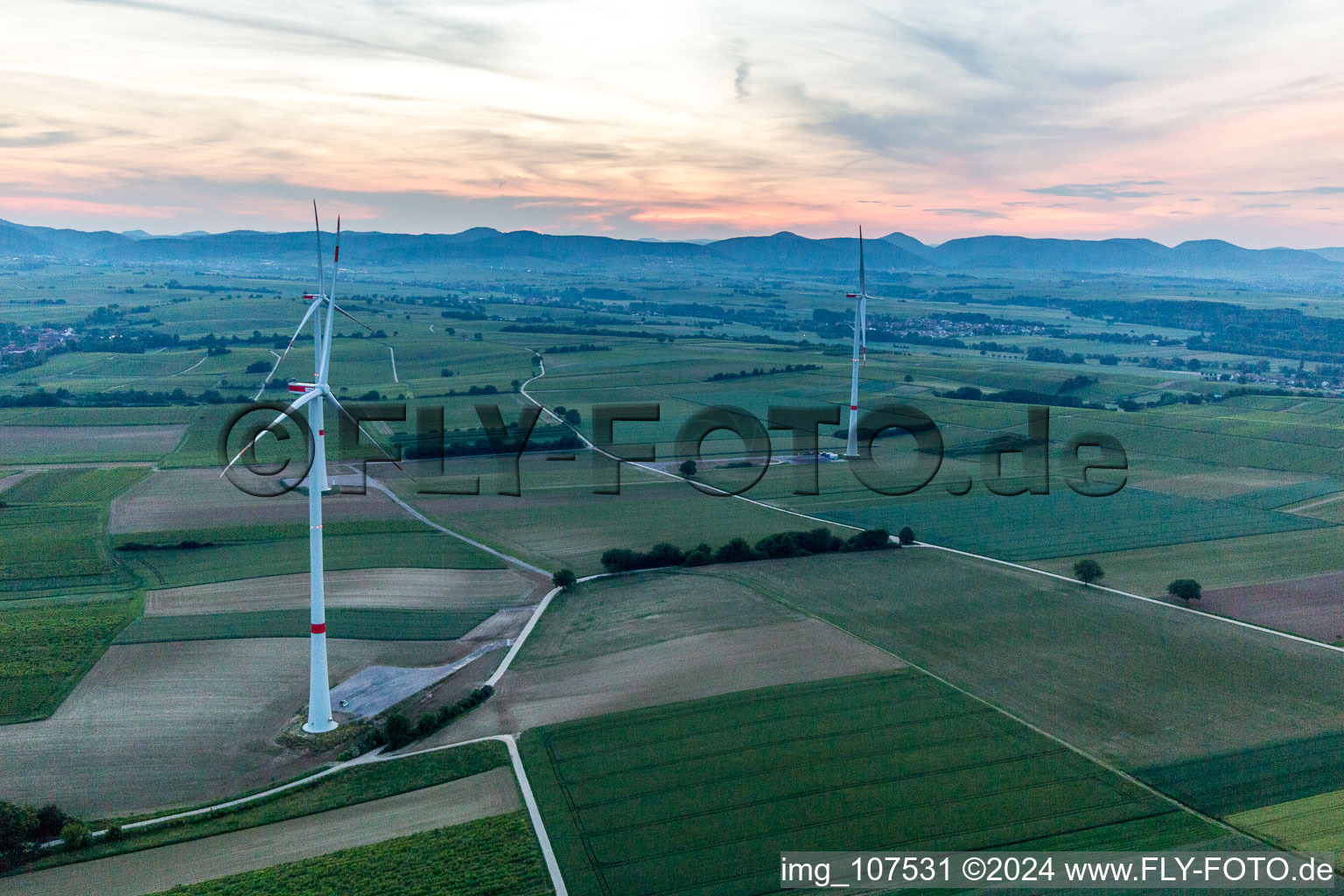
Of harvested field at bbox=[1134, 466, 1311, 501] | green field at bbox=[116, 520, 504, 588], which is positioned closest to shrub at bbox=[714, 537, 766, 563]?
green field at bbox=[116, 520, 504, 588]

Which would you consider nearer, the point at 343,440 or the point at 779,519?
→ the point at 779,519

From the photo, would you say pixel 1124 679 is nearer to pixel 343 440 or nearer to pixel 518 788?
pixel 518 788

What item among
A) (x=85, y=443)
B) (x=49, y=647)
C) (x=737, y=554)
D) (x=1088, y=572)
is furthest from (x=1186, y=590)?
(x=85, y=443)

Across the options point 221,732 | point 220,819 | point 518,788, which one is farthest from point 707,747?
point 221,732

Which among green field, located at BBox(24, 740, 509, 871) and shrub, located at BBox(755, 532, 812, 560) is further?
shrub, located at BBox(755, 532, 812, 560)

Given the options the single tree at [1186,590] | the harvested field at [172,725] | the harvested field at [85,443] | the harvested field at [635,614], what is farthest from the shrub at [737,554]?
the harvested field at [85,443]

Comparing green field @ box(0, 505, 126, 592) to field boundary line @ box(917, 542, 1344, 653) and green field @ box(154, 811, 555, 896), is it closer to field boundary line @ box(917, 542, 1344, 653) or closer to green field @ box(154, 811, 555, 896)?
green field @ box(154, 811, 555, 896)
